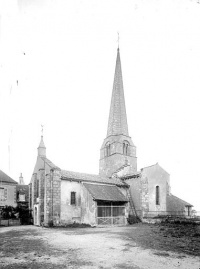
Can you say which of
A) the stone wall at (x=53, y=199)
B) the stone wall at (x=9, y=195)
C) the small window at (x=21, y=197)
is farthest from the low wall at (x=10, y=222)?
the small window at (x=21, y=197)

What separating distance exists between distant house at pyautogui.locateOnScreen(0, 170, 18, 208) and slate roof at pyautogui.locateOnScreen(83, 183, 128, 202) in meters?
14.4

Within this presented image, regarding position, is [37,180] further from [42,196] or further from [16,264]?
[16,264]

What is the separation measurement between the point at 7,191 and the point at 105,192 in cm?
1598

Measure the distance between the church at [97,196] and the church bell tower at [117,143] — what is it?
1.71m

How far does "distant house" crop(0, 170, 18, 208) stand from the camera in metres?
31.7

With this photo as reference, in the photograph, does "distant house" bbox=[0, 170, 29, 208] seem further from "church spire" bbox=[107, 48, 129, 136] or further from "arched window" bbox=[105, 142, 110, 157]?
"church spire" bbox=[107, 48, 129, 136]

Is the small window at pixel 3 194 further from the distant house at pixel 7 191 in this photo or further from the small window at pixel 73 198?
the small window at pixel 73 198

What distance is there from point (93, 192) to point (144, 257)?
15.1 meters

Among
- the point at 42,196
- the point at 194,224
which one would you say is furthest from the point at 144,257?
the point at 42,196

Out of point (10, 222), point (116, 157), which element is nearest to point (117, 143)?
point (116, 157)

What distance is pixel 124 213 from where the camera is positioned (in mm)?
25016

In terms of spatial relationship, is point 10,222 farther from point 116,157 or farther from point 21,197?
point 116,157

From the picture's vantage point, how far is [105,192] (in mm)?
24781

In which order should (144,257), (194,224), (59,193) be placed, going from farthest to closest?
(59,193)
(194,224)
(144,257)
